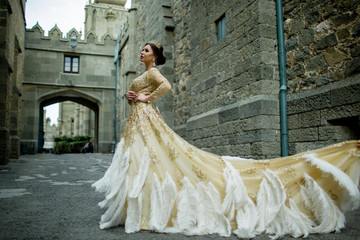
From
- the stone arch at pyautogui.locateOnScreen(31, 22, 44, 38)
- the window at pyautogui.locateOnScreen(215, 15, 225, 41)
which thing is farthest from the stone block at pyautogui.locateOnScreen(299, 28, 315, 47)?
the stone arch at pyautogui.locateOnScreen(31, 22, 44, 38)

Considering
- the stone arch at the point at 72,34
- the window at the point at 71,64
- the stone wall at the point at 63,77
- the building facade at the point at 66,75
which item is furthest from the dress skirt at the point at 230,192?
the stone arch at the point at 72,34

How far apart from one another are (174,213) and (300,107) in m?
3.16

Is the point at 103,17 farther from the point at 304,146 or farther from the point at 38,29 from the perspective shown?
the point at 304,146

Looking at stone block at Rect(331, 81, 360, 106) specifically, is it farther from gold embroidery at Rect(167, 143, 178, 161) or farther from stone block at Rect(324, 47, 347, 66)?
gold embroidery at Rect(167, 143, 178, 161)

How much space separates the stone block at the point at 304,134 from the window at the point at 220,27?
294 centimetres

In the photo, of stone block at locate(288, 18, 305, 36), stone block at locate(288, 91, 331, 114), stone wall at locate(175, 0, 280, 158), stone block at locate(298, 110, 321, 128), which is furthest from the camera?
stone wall at locate(175, 0, 280, 158)

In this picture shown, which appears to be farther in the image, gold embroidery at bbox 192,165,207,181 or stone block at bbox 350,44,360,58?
stone block at bbox 350,44,360,58

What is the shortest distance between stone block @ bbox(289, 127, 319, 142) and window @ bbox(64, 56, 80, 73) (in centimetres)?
1963

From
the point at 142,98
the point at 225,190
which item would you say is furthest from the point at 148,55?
the point at 225,190

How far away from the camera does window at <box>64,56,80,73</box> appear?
872 inches

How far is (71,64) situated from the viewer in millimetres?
22266

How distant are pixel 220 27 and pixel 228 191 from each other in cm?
523

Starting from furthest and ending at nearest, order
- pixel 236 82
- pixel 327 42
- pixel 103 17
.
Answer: pixel 103 17 → pixel 236 82 → pixel 327 42

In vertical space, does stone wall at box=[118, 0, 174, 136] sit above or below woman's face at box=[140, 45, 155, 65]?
above
